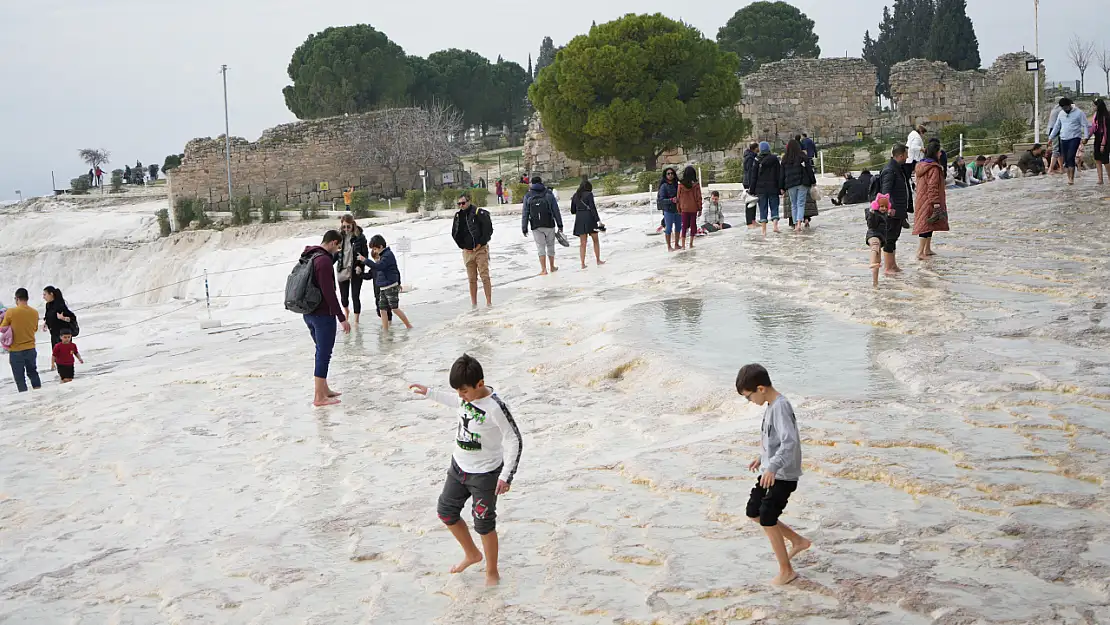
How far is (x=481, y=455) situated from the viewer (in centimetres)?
503

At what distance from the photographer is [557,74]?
120 feet

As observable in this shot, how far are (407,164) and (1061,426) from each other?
40.3 m

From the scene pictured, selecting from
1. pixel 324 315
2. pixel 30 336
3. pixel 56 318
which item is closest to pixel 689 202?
pixel 324 315

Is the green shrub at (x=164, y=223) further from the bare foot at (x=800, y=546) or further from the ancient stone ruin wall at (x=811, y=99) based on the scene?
the bare foot at (x=800, y=546)

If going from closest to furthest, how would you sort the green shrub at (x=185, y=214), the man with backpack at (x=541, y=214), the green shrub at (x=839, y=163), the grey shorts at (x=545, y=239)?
the man with backpack at (x=541, y=214), the grey shorts at (x=545, y=239), the green shrub at (x=839, y=163), the green shrub at (x=185, y=214)

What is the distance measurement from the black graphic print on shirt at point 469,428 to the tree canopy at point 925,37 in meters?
53.7

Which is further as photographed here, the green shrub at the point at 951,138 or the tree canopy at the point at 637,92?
the tree canopy at the point at 637,92

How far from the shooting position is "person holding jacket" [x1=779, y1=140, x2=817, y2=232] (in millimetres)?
15134

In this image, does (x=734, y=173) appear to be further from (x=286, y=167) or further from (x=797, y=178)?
(x=286, y=167)

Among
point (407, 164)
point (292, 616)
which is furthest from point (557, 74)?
point (292, 616)

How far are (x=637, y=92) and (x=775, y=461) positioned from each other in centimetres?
3224

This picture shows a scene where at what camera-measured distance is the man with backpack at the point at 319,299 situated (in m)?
8.90

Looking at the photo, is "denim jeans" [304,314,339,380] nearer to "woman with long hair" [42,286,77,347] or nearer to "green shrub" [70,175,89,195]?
"woman with long hair" [42,286,77,347]

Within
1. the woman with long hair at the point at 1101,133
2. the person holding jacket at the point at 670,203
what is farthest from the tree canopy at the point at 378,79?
the woman with long hair at the point at 1101,133
